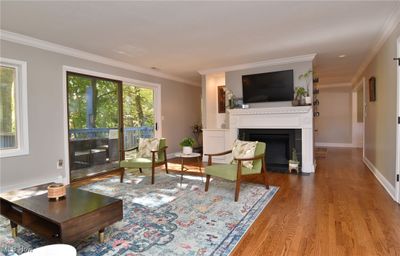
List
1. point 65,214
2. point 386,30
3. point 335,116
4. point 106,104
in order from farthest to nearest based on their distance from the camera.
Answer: point 335,116 < point 106,104 < point 386,30 < point 65,214

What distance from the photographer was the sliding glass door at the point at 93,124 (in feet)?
14.1

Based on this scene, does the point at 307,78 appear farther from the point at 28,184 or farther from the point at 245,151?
the point at 28,184

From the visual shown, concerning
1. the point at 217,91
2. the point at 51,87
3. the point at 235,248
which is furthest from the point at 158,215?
the point at 217,91

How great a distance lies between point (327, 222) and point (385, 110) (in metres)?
2.24

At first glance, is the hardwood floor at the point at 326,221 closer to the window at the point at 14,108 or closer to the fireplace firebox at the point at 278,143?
the fireplace firebox at the point at 278,143

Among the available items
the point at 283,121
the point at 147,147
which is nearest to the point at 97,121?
the point at 147,147

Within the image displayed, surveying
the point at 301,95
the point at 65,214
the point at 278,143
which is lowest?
the point at 65,214

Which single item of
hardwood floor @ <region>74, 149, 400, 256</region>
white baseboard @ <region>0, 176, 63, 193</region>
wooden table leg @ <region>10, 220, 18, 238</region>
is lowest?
hardwood floor @ <region>74, 149, 400, 256</region>

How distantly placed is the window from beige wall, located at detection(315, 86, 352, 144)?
9.00m

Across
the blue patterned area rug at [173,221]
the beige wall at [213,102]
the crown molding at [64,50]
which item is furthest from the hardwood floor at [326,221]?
the crown molding at [64,50]

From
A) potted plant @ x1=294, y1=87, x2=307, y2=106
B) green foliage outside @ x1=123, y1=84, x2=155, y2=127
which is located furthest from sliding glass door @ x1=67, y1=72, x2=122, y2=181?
potted plant @ x1=294, y1=87, x2=307, y2=106

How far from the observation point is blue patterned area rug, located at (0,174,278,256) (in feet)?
6.47

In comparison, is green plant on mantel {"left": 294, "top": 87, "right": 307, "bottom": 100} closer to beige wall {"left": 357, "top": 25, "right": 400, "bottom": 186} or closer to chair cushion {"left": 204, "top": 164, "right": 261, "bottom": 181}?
beige wall {"left": 357, "top": 25, "right": 400, "bottom": 186}

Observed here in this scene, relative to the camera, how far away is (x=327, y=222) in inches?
94.3
